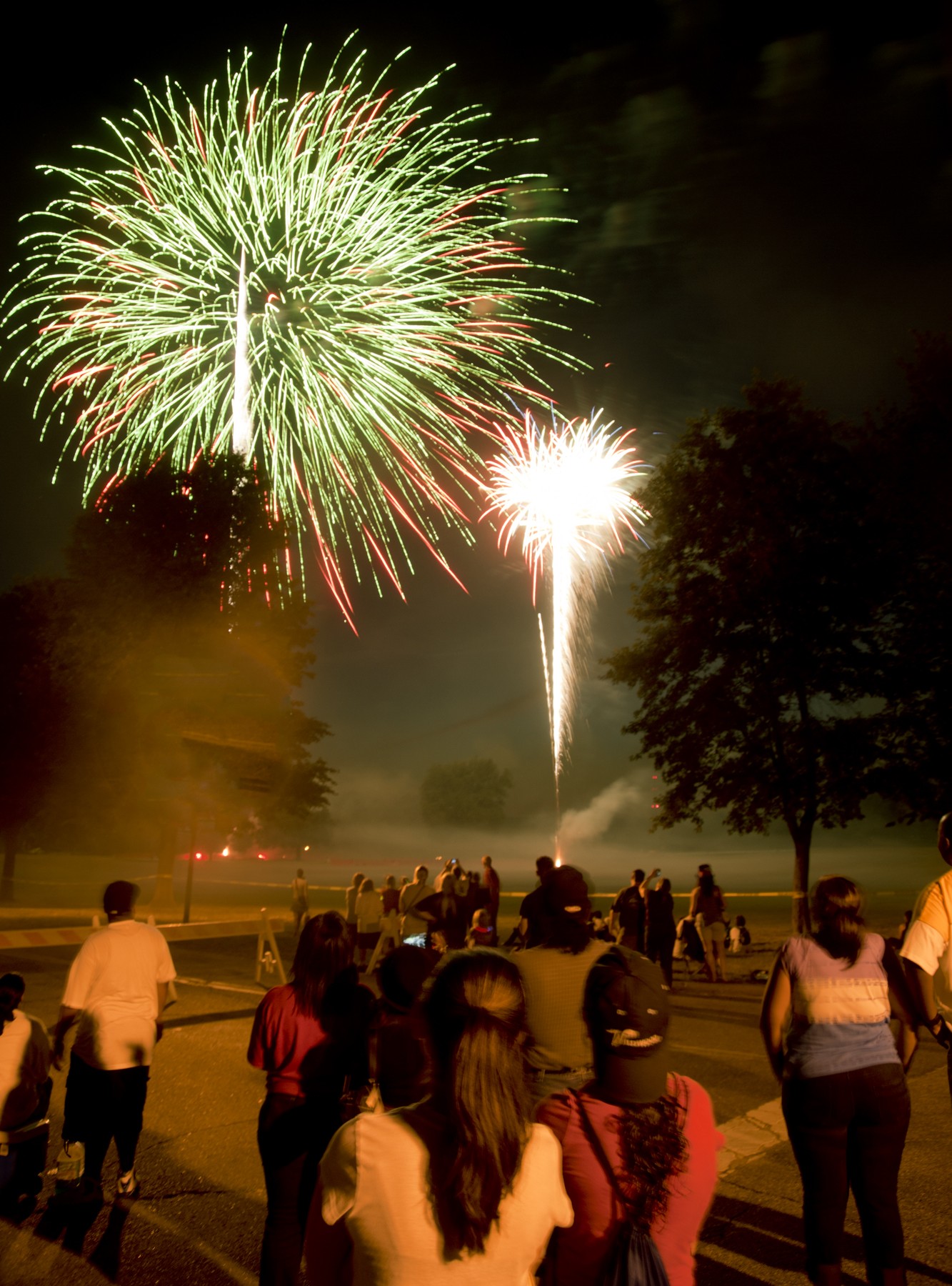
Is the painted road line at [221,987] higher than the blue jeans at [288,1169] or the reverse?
the reverse

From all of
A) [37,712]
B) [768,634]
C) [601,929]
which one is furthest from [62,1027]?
[37,712]

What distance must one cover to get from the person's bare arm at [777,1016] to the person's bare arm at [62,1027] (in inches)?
135

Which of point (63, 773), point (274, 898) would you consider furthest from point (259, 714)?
point (274, 898)

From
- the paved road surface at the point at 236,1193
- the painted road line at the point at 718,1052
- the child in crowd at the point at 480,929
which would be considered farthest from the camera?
the child in crowd at the point at 480,929

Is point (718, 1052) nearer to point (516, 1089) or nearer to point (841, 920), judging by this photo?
point (841, 920)

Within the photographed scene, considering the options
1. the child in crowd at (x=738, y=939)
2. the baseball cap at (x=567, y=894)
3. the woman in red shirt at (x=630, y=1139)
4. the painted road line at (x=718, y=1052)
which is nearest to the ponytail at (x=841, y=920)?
the baseball cap at (x=567, y=894)

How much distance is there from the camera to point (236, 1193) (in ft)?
17.4

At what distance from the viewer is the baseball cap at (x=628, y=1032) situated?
238 centimetres

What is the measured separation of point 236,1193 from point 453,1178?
415 centimetres

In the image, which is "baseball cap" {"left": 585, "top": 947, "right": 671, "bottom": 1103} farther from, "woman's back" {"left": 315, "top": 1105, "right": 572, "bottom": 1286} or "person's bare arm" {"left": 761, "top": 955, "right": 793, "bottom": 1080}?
"person's bare arm" {"left": 761, "top": 955, "right": 793, "bottom": 1080}

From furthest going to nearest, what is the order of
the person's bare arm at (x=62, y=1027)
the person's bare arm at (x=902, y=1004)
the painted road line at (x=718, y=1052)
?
the painted road line at (x=718, y=1052), the person's bare arm at (x=62, y=1027), the person's bare arm at (x=902, y=1004)

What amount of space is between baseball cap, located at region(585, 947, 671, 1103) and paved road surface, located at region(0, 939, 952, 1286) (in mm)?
2566

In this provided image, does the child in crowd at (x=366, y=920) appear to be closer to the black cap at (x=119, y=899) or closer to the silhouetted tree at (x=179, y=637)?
the black cap at (x=119, y=899)

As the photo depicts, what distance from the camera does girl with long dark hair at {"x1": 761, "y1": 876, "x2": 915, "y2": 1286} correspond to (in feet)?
11.8
